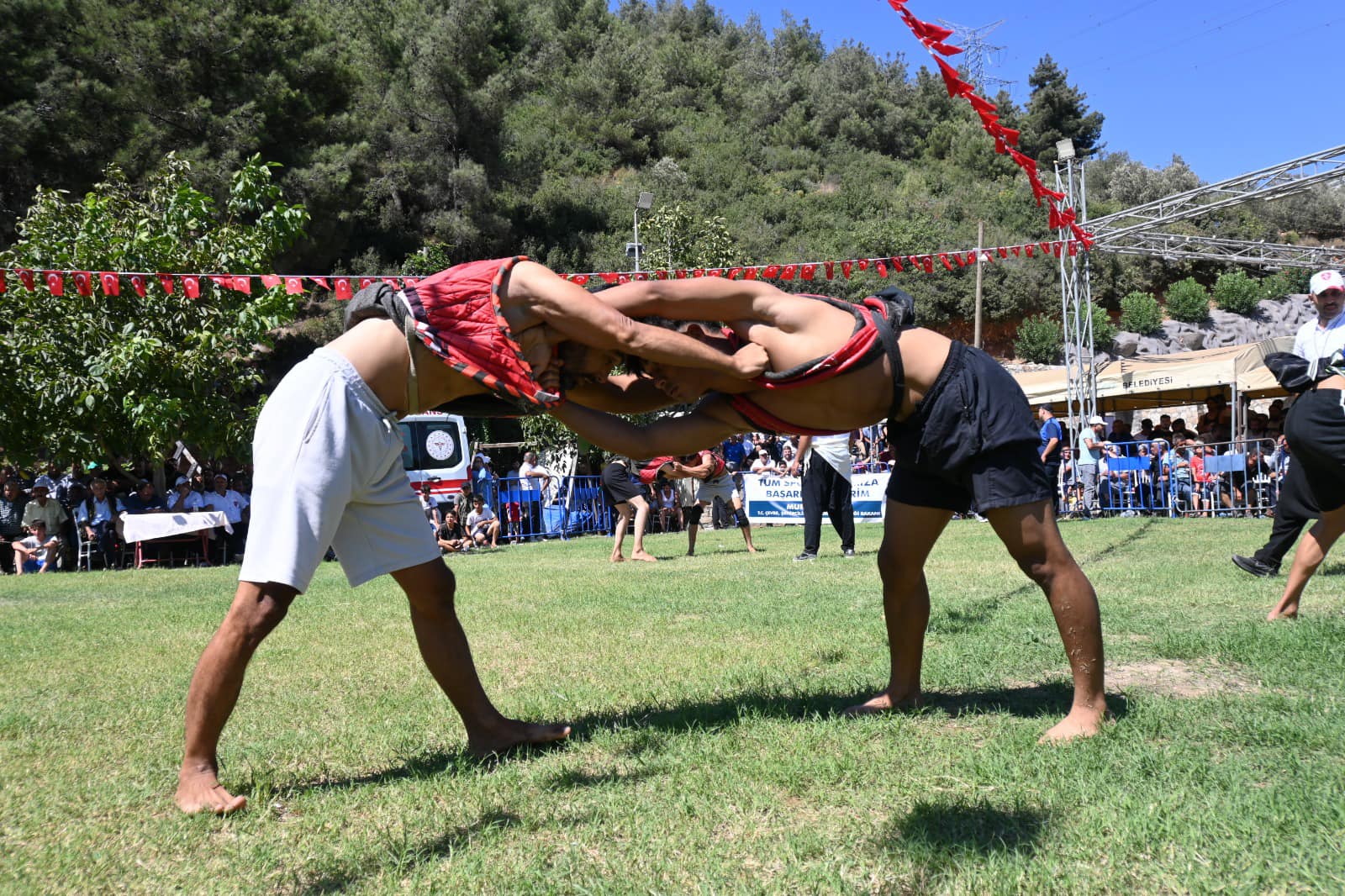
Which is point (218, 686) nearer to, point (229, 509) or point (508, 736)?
point (508, 736)

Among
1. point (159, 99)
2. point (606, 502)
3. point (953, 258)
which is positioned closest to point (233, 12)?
point (159, 99)

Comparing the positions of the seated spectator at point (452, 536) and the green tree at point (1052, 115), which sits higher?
the green tree at point (1052, 115)

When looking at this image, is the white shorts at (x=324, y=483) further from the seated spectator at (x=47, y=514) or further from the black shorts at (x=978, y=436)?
the seated spectator at (x=47, y=514)

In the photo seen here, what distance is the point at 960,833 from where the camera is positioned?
255 centimetres

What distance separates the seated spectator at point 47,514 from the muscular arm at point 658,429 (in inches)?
569

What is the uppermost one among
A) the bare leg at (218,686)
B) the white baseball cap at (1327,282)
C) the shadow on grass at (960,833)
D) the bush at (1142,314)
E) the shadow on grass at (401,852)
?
the bush at (1142,314)

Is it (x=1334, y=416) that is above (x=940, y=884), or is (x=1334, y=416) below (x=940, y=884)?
above

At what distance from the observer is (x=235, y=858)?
262cm

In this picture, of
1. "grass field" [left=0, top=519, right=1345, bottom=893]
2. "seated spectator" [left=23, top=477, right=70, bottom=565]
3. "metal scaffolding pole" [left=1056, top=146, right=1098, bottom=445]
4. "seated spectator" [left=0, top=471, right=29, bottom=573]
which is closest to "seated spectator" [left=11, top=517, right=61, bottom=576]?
"seated spectator" [left=23, top=477, right=70, bottom=565]

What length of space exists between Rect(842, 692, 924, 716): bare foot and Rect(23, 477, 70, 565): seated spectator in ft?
48.9

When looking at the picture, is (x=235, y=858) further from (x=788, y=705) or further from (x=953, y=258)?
(x=953, y=258)

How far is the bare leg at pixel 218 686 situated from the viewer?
9.96 ft

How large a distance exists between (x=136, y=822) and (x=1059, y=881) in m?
2.56

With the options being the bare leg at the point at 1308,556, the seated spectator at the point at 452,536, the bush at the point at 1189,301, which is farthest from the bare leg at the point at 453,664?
the bush at the point at 1189,301
